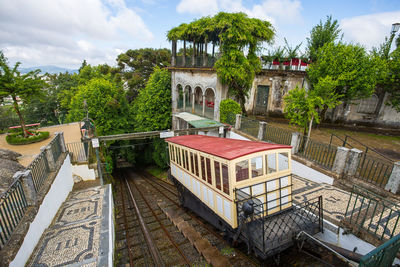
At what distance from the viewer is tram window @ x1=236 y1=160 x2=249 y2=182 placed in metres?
6.20

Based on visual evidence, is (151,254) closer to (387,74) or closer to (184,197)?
(184,197)

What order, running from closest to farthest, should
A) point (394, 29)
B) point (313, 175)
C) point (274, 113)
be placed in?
point (313, 175) < point (394, 29) < point (274, 113)

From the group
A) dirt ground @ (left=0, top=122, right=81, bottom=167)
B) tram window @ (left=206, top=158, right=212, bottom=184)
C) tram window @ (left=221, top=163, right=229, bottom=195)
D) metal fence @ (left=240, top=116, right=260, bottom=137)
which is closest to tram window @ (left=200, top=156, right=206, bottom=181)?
tram window @ (left=206, top=158, right=212, bottom=184)

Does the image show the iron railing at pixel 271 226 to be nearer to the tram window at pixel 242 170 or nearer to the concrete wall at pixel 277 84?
the tram window at pixel 242 170

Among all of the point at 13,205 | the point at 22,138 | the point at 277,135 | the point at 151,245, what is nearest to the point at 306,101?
the point at 277,135

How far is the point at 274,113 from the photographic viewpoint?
1978 cm

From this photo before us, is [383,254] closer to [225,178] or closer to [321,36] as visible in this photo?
[225,178]

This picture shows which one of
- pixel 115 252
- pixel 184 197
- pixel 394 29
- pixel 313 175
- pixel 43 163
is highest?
pixel 394 29

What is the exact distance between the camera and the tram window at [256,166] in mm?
6316

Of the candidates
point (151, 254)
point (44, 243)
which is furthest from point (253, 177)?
Answer: point (44, 243)

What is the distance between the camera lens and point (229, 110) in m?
14.9

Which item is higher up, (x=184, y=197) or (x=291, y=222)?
(x=291, y=222)

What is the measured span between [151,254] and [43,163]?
19.5ft

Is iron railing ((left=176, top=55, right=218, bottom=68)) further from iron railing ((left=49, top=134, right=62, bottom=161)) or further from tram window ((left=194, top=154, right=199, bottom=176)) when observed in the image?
iron railing ((left=49, top=134, right=62, bottom=161))
